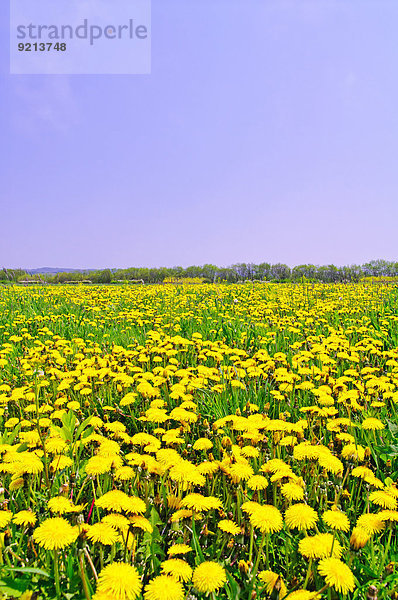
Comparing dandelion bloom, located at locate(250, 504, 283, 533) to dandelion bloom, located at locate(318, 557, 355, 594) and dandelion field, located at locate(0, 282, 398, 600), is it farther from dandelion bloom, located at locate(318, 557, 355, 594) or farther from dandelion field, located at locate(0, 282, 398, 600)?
dandelion bloom, located at locate(318, 557, 355, 594)

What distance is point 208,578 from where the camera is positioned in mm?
1139

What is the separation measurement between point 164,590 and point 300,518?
0.57m

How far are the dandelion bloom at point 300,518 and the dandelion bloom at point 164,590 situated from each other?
1.59 feet

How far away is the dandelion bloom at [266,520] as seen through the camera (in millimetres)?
1278

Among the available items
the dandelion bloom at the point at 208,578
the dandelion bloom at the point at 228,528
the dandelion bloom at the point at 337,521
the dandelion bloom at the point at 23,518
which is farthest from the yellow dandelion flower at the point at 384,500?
the dandelion bloom at the point at 23,518

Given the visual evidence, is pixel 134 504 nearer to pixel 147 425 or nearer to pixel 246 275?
pixel 147 425

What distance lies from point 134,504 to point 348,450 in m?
1.15

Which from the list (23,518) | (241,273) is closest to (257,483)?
(23,518)

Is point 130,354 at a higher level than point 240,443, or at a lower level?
higher

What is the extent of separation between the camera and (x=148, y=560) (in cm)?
147

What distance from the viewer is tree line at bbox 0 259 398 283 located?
22.1 meters

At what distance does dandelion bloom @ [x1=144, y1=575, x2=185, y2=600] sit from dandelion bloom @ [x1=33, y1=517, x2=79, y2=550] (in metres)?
0.30

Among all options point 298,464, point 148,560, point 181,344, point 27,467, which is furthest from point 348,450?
point 181,344

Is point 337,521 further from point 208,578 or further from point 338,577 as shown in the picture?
point 208,578
